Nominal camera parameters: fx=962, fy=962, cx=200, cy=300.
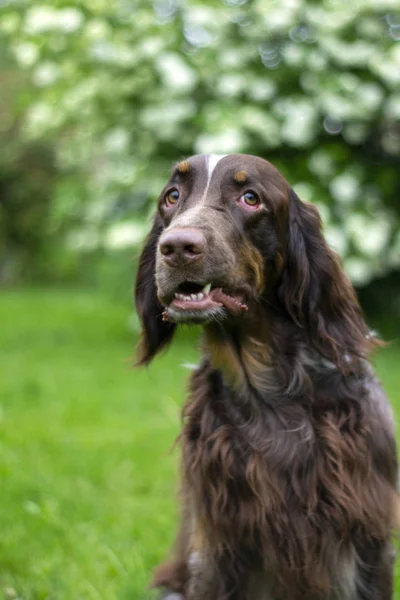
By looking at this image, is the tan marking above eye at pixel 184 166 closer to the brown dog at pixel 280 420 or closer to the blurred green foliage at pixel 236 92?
the brown dog at pixel 280 420

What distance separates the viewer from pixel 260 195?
3.04 meters

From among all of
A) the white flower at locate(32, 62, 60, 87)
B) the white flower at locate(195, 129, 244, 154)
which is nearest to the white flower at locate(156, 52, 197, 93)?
the white flower at locate(195, 129, 244, 154)

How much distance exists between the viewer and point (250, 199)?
3.05 m

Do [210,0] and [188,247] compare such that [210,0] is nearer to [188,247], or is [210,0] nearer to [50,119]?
[50,119]

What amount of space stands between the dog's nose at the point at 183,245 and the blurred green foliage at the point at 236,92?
19.6 ft

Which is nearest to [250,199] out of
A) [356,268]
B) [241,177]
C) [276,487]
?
[241,177]

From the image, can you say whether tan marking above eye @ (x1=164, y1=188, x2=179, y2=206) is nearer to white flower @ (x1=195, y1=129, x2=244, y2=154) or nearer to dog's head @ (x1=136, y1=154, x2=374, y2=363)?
dog's head @ (x1=136, y1=154, x2=374, y2=363)

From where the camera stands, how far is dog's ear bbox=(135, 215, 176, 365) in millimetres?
3383

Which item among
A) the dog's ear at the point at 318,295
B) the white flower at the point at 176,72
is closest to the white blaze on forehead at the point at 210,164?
the dog's ear at the point at 318,295

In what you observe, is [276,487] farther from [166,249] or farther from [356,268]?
[356,268]

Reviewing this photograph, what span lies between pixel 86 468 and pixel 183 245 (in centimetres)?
300

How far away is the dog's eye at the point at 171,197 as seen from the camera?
3188mm

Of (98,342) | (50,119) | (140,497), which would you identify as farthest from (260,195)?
(98,342)

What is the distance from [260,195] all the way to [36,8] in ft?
21.9
